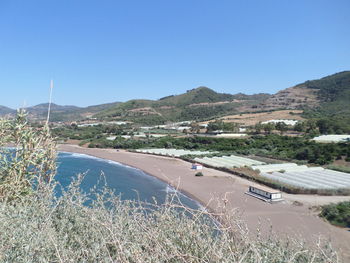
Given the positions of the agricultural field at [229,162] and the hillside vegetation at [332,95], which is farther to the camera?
the hillside vegetation at [332,95]

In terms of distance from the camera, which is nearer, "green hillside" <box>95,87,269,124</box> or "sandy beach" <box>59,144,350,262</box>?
"sandy beach" <box>59,144,350,262</box>

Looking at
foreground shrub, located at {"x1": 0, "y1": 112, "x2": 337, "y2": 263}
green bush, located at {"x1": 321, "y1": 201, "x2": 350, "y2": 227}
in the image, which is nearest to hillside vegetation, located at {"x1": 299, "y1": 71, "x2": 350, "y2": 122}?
green bush, located at {"x1": 321, "y1": 201, "x2": 350, "y2": 227}

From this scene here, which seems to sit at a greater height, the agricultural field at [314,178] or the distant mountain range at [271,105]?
the distant mountain range at [271,105]

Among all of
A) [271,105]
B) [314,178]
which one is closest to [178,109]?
[271,105]

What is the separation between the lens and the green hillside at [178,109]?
104 meters

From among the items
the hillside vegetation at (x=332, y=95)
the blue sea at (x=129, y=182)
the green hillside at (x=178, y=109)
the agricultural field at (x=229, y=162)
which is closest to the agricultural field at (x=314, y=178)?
the agricultural field at (x=229, y=162)

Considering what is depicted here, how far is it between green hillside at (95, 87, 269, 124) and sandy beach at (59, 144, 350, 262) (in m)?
65.0

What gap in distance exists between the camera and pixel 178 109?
120250mm

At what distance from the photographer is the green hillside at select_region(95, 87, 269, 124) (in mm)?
104312

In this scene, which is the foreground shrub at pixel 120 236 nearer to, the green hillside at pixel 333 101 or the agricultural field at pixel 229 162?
the agricultural field at pixel 229 162

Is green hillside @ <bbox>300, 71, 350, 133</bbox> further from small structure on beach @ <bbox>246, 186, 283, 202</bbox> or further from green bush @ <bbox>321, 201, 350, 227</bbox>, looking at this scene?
green bush @ <bbox>321, 201, 350, 227</bbox>

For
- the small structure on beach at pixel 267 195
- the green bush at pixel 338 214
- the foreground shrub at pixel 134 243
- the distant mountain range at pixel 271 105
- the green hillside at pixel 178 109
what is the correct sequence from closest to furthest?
1. the foreground shrub at pixel 134 243
2. the green bush at pixel 338 214
3. the small structure on beach at pixel 267 195
4. the distant mountain range at pixel 271 105
5. the green hillside at pixel 178 109

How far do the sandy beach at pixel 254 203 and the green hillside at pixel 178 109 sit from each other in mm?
64977

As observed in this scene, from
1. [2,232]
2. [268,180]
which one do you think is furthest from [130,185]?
[2,232]
